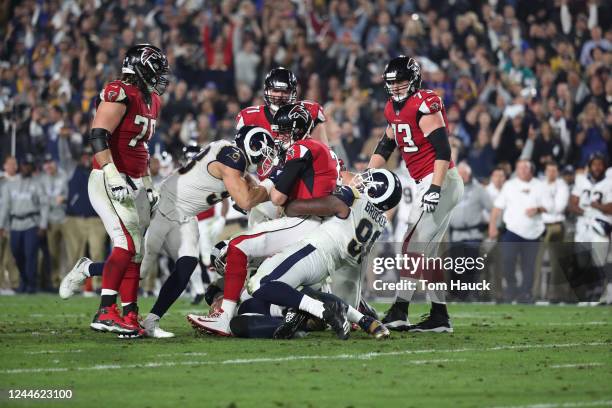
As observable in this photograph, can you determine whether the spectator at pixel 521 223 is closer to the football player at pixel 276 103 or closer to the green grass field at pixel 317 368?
the green grass field at pixel 317 368

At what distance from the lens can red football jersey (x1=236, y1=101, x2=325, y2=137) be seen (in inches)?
386

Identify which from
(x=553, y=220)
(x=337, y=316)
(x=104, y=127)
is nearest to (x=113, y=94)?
(x=104, y=127)

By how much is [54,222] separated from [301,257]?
8975 mm

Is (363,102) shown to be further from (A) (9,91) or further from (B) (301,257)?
(B) (301,257)

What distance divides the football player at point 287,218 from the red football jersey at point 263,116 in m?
1.13

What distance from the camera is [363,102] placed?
666 inches

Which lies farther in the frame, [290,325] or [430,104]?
[430,104]

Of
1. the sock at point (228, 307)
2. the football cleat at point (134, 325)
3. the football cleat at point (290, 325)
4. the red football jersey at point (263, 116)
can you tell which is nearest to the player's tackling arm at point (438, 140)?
the red football jersey at point (263, 116)

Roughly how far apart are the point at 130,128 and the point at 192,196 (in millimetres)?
764

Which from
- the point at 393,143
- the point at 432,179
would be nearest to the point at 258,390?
the point at 432,179

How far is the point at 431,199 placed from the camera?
8.88m

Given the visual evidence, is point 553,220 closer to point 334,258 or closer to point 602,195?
point 602,195

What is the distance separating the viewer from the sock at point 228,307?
8.59m

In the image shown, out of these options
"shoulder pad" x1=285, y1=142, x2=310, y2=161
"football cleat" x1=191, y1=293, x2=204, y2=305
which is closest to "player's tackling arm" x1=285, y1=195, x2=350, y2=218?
"shoulder pad" x1=285, y1=142, x2=310, y2=161
